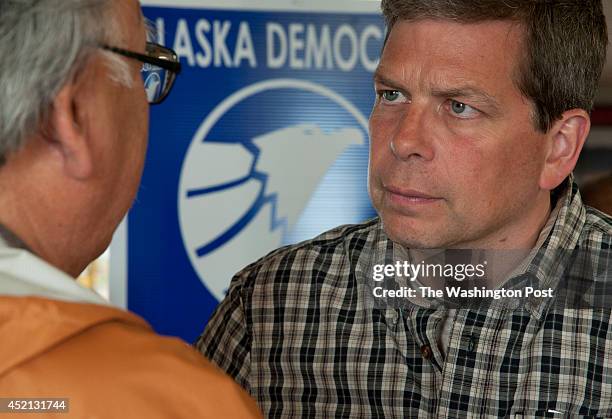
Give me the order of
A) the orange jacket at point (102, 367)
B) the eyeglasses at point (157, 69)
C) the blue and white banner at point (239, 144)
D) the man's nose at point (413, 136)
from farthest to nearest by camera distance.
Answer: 1. the blue and white banner at point (239, 144)
2. the man's nose at point (413, 136)
3. the eyeglasses at point (157, 69)
4. the orange jacket at point (102, 367)

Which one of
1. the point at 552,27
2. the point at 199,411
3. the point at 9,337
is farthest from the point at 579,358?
the point at 9,337

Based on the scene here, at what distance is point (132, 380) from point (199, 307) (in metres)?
1.78

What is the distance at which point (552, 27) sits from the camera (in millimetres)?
1688

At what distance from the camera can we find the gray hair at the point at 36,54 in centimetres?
96

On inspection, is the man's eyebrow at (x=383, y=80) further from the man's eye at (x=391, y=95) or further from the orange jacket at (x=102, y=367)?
the orange jacket at (x=102, y=367)

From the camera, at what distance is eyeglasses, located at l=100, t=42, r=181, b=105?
1.14m

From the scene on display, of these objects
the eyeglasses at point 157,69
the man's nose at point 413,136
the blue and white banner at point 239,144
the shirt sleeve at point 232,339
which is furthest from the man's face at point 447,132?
the blue and white banner at point 239,144

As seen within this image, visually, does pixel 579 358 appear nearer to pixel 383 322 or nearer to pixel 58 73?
pixel 383 322

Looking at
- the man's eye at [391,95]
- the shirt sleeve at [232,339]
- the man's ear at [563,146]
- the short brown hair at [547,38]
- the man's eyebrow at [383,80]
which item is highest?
the short brown hair at [547,38]

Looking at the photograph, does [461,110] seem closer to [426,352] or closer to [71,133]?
[426,352]

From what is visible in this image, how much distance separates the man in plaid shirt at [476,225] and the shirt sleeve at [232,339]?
4cm

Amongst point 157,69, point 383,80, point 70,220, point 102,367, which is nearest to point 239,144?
point 383,80

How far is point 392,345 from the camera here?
67.2 inches

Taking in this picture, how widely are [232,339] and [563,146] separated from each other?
77cm
